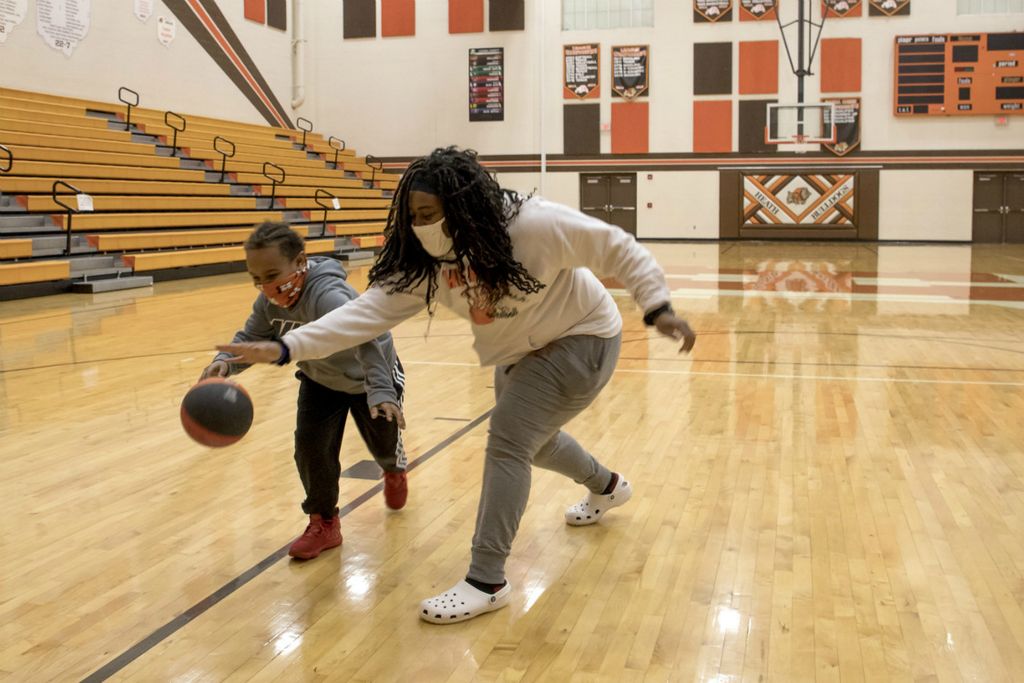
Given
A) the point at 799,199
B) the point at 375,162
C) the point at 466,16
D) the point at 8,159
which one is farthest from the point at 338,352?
the point at 375,162

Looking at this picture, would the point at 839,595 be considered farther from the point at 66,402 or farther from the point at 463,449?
the point at 66,402

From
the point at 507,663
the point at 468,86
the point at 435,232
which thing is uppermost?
the point at 468,86

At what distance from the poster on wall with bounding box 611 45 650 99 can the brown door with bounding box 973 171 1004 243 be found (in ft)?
22.5

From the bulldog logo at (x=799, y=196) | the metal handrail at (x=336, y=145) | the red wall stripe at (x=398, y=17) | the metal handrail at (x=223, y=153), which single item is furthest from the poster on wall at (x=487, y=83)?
the bulldog logo at (x=799, y=196)

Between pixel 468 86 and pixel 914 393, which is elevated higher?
pixel 468 86

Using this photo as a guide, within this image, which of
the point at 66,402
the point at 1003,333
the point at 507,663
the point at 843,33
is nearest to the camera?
the point at 507,663

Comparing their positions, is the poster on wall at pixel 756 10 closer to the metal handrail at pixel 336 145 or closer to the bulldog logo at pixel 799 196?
the bulldog logo at pixel 799 196

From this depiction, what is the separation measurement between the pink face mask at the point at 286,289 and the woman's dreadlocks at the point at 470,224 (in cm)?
43

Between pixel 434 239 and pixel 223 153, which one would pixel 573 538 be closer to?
pixel 434 239

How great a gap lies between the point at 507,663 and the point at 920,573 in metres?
1.22

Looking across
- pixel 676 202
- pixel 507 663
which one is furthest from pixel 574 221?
pixel 676 202

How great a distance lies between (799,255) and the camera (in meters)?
16.6

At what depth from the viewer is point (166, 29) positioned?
17.1m

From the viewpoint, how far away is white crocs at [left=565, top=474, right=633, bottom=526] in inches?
125
